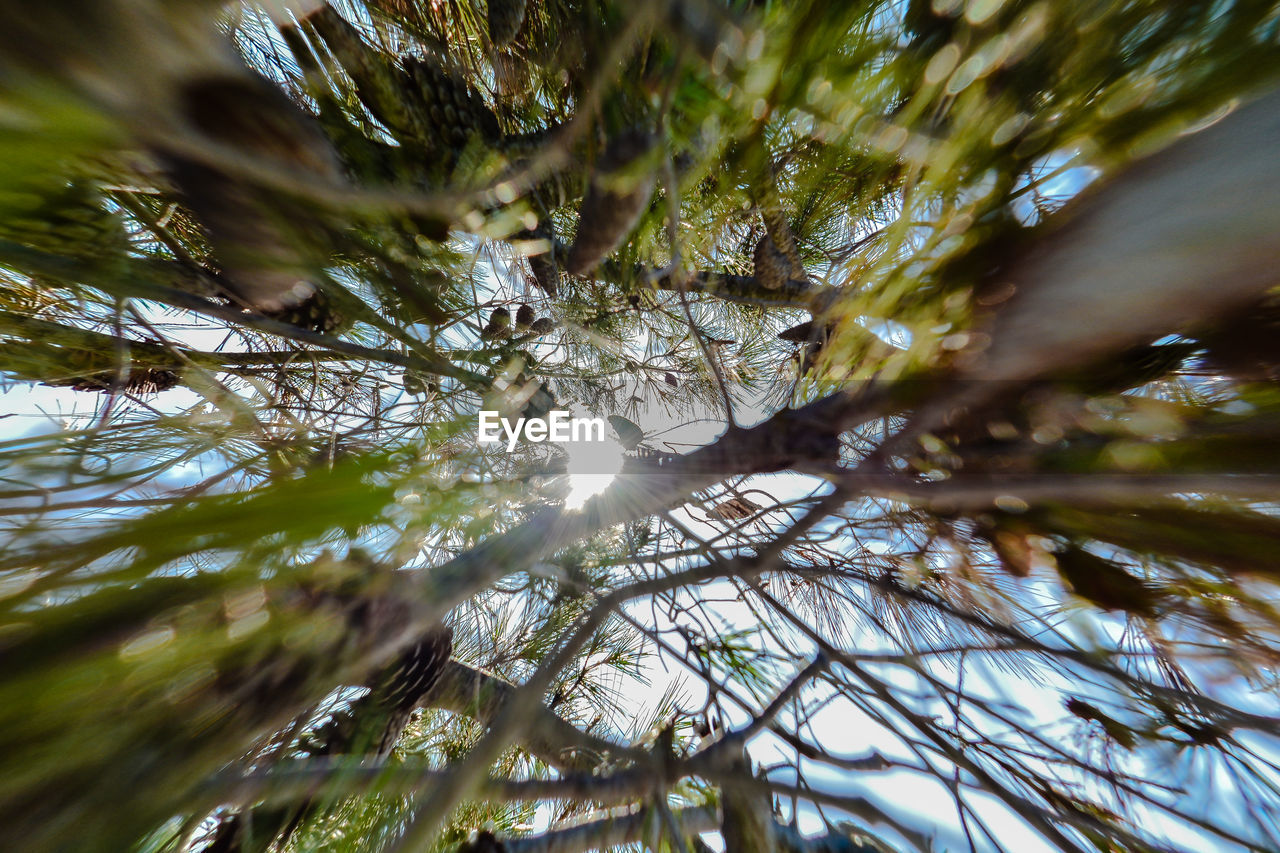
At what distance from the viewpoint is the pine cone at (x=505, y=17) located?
0.98ft

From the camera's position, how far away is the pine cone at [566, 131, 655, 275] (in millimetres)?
240

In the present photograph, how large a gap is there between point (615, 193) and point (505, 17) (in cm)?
18

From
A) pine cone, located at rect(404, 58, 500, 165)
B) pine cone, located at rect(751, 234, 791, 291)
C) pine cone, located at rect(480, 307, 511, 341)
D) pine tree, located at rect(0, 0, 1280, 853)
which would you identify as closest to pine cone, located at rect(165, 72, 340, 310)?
pine tree, located at rect(0, 0, 1280, 853)

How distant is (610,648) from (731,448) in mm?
447

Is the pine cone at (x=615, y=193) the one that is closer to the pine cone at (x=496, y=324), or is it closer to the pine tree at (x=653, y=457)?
the pine tree at (x=653, y=457)

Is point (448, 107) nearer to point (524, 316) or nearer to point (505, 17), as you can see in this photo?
point (505, 17)

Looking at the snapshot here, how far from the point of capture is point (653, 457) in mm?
497

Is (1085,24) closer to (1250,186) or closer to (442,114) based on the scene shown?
(1250,186)

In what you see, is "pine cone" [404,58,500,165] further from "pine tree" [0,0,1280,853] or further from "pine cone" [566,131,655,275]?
"pine cone" [566,131,655,275]

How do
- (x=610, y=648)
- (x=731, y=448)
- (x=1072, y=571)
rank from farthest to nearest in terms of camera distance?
1. (x=610, y=648)
2. (x=731, y=448)
3. (x=1072, y=571)

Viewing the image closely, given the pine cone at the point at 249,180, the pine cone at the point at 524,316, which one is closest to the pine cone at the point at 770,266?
the pine cone at the point at 524,316

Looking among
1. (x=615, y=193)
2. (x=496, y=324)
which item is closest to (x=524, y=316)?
(x=496, y=324)

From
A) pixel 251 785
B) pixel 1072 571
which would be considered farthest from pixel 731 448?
pixel 251 785

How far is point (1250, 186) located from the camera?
119 mm
